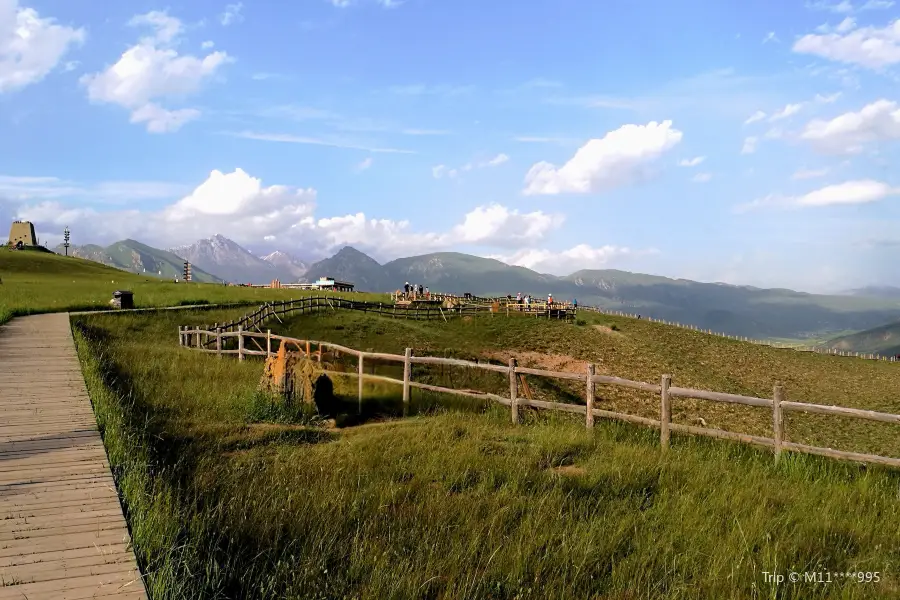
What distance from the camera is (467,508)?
690 cm

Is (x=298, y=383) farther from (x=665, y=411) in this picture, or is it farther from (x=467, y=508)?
(x=665, y=411)

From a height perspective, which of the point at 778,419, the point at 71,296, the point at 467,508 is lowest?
the point at 467,508

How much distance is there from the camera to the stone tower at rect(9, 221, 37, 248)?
118 m

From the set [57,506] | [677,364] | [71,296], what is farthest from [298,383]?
[71,296]

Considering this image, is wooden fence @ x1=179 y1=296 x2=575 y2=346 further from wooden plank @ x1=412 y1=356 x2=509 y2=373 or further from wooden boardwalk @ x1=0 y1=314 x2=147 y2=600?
wooden boardwalk @ x1=0 y1=314 x2=147 y2=600

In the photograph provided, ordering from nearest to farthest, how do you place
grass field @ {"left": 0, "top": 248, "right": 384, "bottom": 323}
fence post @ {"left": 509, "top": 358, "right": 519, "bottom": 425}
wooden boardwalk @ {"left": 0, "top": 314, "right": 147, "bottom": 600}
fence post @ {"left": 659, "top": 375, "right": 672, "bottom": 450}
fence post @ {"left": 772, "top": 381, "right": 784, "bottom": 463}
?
wooden boardwalk @ {"left": 0, "top": 314, "right": 147, "bottom": 600} → fence post @ {"left": 772, "top": 381, "right": 784, "bottom": 463} → fence post @ {"left": 659, "top": 375, "right": 672, "bottom": 450} → fence post @ {"left": 509, "top": 358, "right": 519, "bottom": 425} → grass field @ {"left": 0, "top": 248, "right": 384, "bottom": 323}

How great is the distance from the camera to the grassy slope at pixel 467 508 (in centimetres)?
534

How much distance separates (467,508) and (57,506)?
4.24 m

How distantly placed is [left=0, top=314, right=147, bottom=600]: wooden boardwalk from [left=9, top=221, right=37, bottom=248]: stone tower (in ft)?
427

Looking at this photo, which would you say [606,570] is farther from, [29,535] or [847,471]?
[847,471]

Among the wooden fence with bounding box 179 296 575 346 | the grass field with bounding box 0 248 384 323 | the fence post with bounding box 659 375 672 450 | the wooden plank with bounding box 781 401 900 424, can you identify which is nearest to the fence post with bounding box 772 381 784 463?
the wooden plank with bounding box 781 401 900 424

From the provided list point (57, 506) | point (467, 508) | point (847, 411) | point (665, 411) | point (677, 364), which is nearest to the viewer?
point (57, 506)

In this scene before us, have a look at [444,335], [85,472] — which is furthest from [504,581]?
[444,335]

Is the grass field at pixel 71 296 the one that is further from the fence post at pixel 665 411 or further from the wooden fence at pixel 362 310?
the fence post at pixel 665 411
